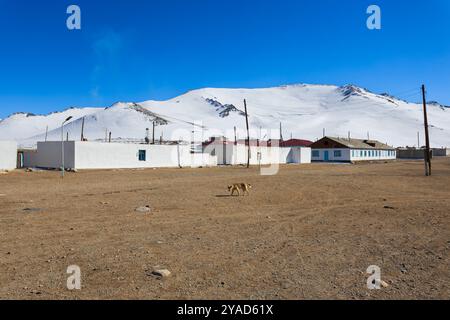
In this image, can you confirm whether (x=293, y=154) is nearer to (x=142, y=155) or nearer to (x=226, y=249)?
(x=142, y=155)

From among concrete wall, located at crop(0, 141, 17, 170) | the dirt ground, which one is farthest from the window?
the dirt ground

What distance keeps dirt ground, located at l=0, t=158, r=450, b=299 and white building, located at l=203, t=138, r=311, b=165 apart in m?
43.0

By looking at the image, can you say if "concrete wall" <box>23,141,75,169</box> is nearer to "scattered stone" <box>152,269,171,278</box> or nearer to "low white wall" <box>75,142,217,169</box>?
"low white wall" <box>75,142,217,169</box>

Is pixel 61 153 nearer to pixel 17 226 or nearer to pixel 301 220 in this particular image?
pixel 17 226

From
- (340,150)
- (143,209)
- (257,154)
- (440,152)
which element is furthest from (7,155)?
(440,152)

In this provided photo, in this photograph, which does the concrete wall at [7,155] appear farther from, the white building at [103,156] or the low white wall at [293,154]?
the low white wall at [293,154]

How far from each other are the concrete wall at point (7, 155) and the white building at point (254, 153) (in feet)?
89.1

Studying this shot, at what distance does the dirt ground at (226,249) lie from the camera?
5125 millimetres

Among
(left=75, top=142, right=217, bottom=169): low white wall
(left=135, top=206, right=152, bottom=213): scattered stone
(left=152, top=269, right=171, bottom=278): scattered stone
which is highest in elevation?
(left=75, top=142, right=217, bottom=169): low white wall

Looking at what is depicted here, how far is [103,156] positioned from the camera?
3881cm

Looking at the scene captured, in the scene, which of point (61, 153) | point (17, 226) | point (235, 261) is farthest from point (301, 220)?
point (61, 153)

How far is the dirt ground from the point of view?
5.12 metres

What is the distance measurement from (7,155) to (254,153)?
3506 centimetres
